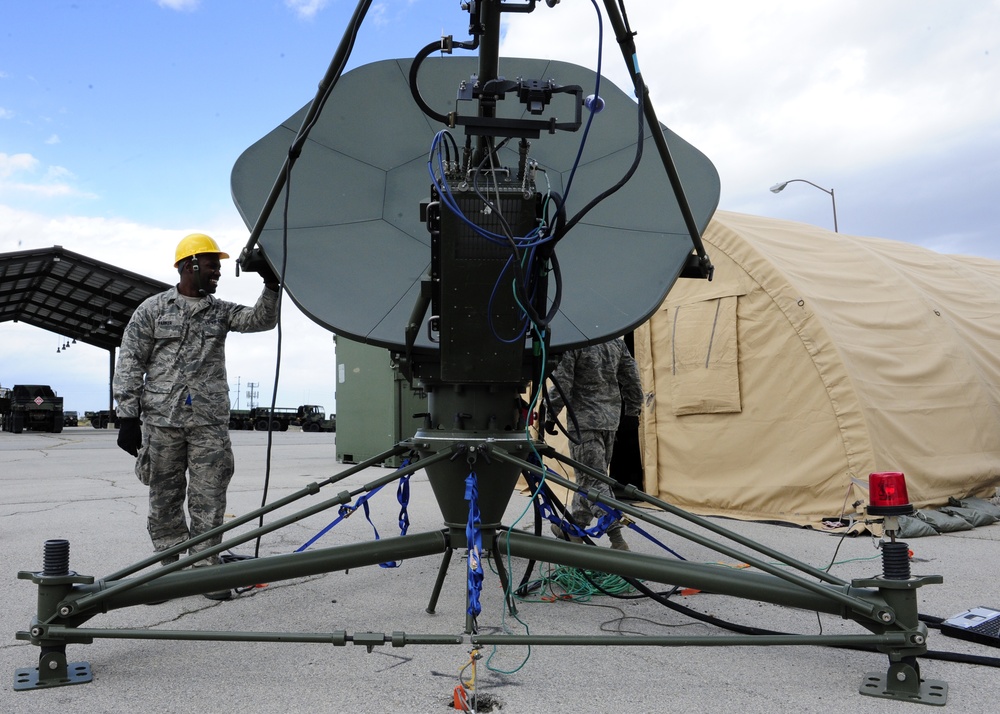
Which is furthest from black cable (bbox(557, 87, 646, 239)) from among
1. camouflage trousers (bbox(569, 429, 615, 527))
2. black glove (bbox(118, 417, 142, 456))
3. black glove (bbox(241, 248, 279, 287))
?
black glove (bbox(118, 417, 142, 456))

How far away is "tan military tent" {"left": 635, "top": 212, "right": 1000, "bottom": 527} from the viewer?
5.98 meters

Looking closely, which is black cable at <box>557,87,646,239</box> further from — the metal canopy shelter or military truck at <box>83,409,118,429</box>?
military truck at <box>83,409,118,429</box>

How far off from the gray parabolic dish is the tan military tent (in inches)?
121

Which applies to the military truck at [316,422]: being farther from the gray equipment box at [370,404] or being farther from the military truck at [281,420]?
the gray equipment box at [370,404]

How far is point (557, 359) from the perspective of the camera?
10.7 ft

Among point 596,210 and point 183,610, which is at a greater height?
point 596,210

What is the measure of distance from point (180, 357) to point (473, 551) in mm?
2203

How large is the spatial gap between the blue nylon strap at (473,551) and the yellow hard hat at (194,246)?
2.15 meters

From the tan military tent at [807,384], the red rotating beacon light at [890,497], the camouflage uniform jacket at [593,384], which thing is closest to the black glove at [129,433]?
the camouflage uniform jacket at [593,384]

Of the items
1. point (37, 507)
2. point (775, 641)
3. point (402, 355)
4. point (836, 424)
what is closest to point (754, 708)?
point (775, 641)

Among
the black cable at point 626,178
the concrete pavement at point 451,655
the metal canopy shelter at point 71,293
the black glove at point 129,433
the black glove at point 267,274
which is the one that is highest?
the metal canopy shelter at point 71,293

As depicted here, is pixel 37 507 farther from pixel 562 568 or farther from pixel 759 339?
pixel 759 339

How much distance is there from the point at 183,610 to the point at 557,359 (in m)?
2.04

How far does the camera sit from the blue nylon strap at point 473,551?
244 cm
